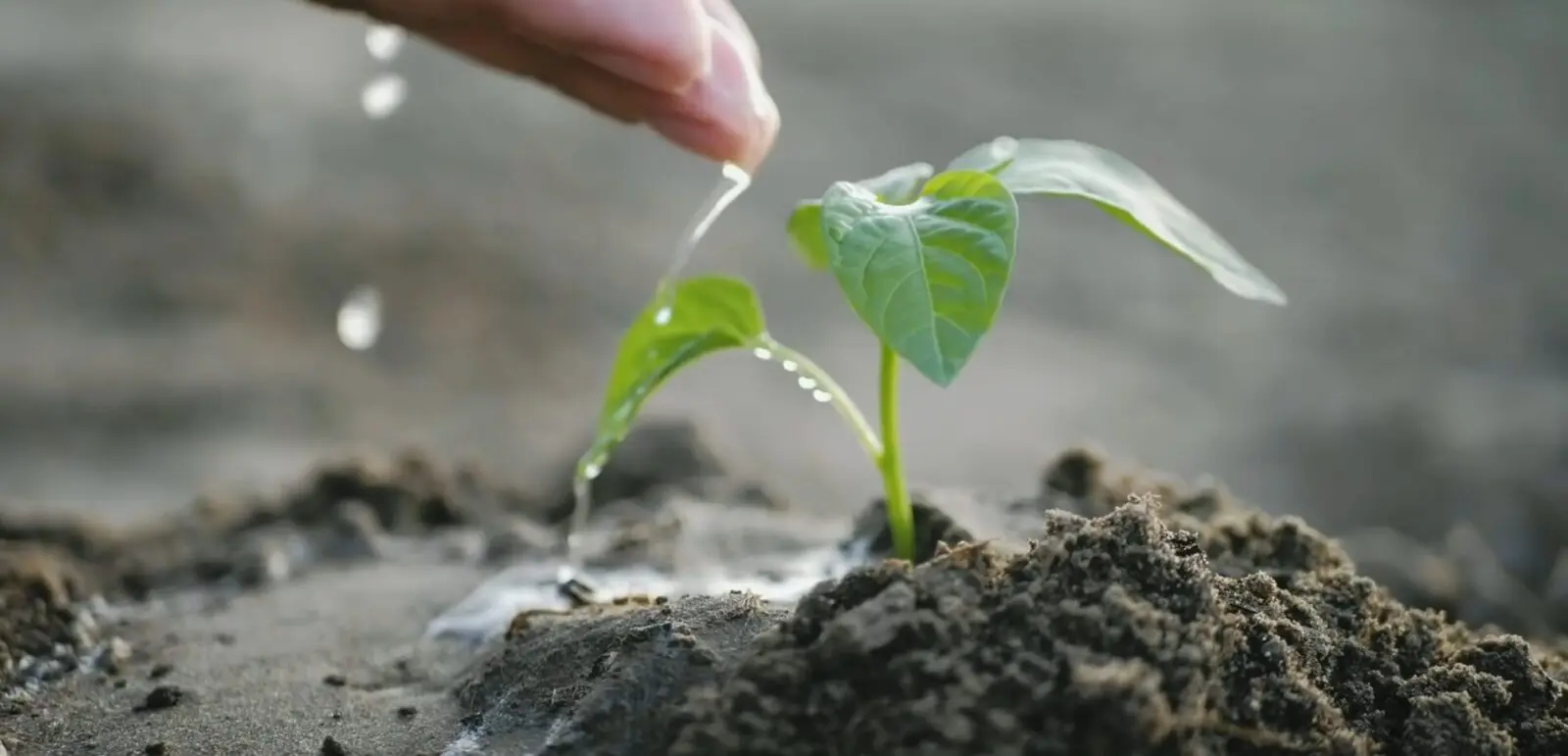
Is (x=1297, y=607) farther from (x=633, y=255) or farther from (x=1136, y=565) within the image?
(x=633, y=255)

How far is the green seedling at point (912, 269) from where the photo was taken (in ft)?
3.43

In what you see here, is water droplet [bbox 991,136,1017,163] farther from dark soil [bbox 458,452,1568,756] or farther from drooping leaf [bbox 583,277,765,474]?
dark soil [bbox 458,452,1568,756]

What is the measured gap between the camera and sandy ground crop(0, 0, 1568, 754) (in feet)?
12.4

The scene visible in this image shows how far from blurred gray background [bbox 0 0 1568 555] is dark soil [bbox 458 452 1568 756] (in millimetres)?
1647

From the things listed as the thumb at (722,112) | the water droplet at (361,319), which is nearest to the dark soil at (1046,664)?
the thumb at (722,112)

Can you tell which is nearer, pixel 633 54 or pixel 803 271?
pixel 633 54

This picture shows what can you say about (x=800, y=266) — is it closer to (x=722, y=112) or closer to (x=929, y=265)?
(x=722, y=112)

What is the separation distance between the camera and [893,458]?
1345mm

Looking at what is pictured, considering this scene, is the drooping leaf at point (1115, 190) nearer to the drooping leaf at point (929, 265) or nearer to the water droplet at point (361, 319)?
the drooping leaf at point (929, 265)

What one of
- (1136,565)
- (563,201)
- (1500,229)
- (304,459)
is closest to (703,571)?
(1136,565)

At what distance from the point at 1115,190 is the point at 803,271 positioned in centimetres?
363

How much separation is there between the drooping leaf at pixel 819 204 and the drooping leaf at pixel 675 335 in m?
0.10

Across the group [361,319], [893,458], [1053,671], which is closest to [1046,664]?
[1053,671]

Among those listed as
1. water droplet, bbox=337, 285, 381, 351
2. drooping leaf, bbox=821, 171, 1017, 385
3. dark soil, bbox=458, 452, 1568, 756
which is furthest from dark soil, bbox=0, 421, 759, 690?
water droplet, bbox=337, 285, 381, 351
